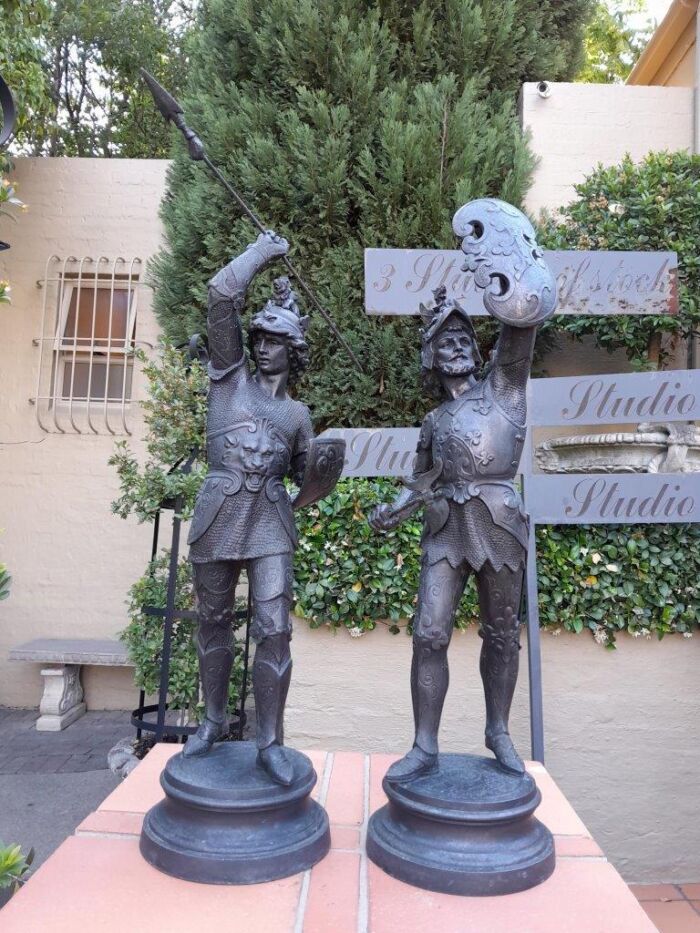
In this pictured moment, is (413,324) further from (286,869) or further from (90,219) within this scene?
(286,869)

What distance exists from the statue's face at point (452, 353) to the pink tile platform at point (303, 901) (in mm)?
1676

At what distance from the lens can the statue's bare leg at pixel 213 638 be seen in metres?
2.43

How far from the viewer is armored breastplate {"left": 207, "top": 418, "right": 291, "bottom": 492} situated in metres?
2.38

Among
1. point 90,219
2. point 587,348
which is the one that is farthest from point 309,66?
point 587,348

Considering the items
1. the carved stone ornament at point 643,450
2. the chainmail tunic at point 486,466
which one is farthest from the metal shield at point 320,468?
the carved stone ornament at point 643,450

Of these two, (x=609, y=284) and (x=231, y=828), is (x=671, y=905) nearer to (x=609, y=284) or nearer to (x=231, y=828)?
(x=231, y=828)

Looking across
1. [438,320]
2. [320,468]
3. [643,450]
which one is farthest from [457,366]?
[643,450]

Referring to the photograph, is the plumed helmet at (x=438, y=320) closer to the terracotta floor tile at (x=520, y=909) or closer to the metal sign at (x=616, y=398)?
the metal sign at (x=616, y=398)

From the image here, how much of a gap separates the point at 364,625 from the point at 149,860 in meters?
2.01

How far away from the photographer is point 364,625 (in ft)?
13.3

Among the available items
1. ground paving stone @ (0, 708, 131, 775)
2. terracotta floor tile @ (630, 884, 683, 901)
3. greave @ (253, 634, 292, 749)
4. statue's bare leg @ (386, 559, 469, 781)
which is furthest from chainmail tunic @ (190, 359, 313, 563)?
ground paving stone @ (0, 708, 131, 775)

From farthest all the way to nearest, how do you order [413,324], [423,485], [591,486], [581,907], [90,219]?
[90,219] < [413,324] < [591,486] < [423,485] < [581,907]

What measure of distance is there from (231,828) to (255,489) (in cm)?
107

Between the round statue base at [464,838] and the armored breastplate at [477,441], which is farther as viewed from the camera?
the armored breastplate at [477,441]
